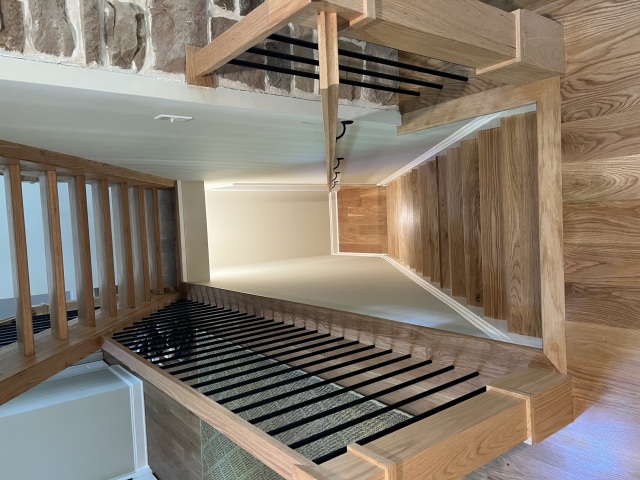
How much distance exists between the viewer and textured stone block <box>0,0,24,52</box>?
1.19 metres

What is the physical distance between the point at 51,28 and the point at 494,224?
5.88 ft

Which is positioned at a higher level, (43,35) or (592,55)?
(43,35)

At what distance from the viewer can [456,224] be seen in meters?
2.52

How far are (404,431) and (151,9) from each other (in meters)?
1.47

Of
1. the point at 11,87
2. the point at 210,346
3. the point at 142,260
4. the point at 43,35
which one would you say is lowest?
the point at 210,346

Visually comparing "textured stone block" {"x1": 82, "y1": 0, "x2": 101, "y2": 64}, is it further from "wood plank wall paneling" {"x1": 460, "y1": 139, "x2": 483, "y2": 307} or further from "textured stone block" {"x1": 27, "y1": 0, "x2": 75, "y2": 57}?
"wood plank wall paneling" {"x1": 460, "y1": 139, "x2": 483, "y2": 307}

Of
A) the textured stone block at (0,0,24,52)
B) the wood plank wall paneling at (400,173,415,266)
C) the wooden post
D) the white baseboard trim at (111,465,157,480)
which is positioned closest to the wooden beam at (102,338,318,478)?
the textured stone block at (0,0,24,52)

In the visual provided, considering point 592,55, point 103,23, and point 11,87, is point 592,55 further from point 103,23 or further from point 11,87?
point 11,87

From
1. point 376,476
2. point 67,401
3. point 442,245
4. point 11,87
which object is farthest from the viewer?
point 67,401

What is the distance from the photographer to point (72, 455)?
364 cm

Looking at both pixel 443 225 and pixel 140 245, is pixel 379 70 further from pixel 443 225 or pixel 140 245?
pixel 140 245

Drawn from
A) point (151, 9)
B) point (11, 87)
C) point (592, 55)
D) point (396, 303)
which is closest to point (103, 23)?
point (151, 9)

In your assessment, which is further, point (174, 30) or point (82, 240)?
point (82, 240)

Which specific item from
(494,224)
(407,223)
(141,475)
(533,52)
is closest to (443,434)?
(533,52)
